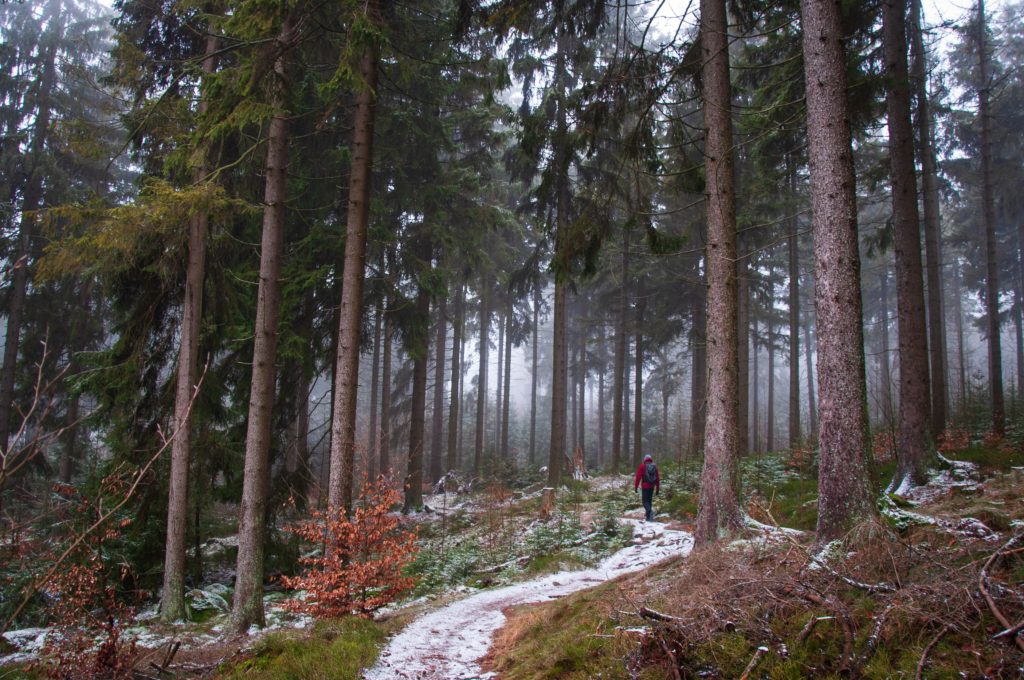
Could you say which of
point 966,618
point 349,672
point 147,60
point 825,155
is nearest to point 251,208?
point 147,60

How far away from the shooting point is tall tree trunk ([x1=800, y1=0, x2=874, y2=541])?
5.38 metres

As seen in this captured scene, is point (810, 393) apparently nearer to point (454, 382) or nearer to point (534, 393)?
point (534, 393)

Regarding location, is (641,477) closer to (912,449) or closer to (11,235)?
(912,449)

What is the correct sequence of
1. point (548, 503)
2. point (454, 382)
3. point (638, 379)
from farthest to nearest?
point (454, 382) → point (638, 379) → point (548, 503)

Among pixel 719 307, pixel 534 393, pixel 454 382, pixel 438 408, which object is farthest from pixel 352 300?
pixel 534 393

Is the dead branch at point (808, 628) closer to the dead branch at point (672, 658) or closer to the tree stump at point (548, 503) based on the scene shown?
the dead branch at point (672, 658)

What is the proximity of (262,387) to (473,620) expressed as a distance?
4.88 m

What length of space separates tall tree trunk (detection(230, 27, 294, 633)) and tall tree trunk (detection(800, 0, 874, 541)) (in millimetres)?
7246

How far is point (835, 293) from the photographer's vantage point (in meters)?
5.65

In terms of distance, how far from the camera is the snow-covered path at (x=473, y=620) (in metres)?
5.45

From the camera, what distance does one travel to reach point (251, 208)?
863cm

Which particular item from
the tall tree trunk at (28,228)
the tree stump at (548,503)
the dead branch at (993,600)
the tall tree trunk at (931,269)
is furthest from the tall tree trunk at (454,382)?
the dead branch at (993,600)

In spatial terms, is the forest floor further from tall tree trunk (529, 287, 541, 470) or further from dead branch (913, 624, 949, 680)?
tall tree trunk (529, 287, 541, 470)

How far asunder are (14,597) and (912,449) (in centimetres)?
1473
